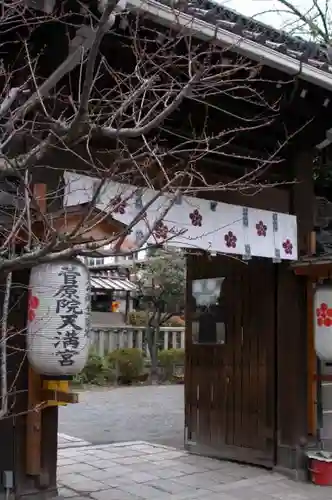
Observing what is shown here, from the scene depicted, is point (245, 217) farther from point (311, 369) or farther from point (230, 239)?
point (311, 369)

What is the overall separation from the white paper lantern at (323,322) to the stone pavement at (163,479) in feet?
5.29

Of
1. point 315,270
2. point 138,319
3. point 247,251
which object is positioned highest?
point 247,251

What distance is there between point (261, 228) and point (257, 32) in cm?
228

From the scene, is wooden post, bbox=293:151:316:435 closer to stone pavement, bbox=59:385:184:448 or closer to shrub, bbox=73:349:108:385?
stone pavement, bbox=59:385:184:448

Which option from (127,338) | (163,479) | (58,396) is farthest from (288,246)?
(127,338)

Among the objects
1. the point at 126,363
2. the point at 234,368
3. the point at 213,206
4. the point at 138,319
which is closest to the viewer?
the point at 213,206

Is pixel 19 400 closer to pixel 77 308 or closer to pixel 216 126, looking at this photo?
pixel 77 308

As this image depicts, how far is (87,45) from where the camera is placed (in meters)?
5.23

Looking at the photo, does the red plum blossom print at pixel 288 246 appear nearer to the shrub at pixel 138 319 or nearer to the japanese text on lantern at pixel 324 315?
the japanese text on lantern at pixel 324 315

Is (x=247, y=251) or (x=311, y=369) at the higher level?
(x=247, y=251)

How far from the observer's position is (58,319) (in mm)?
5262

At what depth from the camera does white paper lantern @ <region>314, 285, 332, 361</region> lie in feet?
24.3

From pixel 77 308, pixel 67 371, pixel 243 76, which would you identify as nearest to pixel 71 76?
pixel 243 76

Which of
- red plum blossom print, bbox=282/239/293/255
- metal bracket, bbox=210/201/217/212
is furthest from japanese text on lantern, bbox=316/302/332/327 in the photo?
metal bracket, bbox=210/201/217/212
